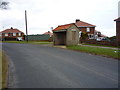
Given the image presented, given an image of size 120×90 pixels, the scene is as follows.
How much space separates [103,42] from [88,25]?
23919mm

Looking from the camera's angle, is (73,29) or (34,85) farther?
(73,29)

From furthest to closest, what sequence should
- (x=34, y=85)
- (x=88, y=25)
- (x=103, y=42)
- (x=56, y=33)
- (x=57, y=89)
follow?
(x=88, y=25)
(x=56, y=33)
(x=103, y=42)
(x=34, y=85)
(x=57, y=89)

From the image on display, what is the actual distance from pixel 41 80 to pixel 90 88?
215 cm

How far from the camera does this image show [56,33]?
2591 cm

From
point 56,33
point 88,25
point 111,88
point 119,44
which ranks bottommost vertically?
point 111,88

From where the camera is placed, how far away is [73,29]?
909 inches

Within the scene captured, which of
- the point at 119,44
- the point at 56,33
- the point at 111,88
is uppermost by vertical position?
the point at 56,33

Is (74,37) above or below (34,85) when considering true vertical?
above

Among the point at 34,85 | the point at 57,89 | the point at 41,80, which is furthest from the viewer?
the point at 41,80

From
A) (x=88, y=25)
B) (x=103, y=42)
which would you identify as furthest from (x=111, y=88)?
(x=88, y=25)

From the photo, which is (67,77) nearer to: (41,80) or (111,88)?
(41,80)

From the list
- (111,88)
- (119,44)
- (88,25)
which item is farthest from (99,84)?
(88,25)

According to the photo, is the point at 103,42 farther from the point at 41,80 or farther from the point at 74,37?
the point at 41,80

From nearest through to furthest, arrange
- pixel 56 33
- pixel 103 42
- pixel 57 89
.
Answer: pixel 57 89
pixel 103 42
pixel 56 33
